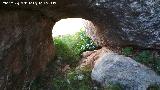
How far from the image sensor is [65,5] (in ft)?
22.1

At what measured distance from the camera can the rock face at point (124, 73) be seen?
6.92m

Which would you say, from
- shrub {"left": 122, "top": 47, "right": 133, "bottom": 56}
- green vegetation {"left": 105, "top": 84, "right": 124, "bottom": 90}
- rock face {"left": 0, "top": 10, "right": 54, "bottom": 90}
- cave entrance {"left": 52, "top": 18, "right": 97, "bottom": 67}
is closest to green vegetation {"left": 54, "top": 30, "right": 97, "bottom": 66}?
cave entrance {"left": 52, "top": 18, "right": 97, "bottom": 67}

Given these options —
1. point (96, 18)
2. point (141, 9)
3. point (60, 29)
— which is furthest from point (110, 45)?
point (60, 29)

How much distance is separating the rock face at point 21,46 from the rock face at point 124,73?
4.55 ft

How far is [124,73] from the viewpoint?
7113 millimetres

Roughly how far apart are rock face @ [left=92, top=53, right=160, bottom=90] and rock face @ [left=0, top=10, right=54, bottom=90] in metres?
1.39

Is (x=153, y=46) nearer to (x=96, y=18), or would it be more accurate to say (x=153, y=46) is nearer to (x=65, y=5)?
(x=96, y=18)

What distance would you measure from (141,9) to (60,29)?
4.83 meters

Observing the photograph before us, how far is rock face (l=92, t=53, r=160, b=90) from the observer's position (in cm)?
692

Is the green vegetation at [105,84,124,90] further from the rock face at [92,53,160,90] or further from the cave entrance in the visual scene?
the cave entrance

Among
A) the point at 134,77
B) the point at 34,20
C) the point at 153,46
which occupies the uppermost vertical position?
the point at 34,20

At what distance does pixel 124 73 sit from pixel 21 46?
7.61 feet

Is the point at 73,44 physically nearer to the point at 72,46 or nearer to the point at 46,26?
the point at 72,46

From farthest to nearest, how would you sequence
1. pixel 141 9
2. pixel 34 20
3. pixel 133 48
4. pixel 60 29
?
pixel 60 29, pixel 133 48, pixel 34 20, pixel 141 9
